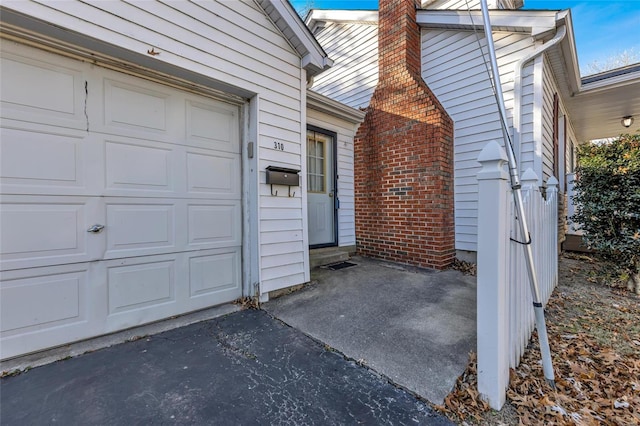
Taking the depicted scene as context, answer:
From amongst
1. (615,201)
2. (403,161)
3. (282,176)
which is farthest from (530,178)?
(403,161)

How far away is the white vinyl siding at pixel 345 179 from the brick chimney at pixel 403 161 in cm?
14

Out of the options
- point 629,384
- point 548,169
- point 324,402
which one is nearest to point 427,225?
point 548,169

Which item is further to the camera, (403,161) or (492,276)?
(403,161)

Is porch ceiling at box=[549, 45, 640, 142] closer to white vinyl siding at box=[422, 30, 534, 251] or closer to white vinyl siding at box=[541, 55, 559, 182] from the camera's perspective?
white vinyl siding at box=[541, 55, 559, 182]

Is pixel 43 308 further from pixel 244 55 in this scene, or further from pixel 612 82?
pixel 612 82

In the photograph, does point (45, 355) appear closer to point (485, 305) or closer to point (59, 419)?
point (59, 419)

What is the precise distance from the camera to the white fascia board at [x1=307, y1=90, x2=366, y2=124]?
4.60 metres

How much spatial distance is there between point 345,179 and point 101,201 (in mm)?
3989

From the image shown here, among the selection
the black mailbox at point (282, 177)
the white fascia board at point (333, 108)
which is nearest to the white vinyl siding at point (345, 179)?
the white fascia board at point (333, 108)

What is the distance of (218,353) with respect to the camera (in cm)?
221

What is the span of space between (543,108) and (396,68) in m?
2.51

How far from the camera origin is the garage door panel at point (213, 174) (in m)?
3.00

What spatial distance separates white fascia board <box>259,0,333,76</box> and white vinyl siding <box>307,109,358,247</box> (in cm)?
136

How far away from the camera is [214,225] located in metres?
3.16
